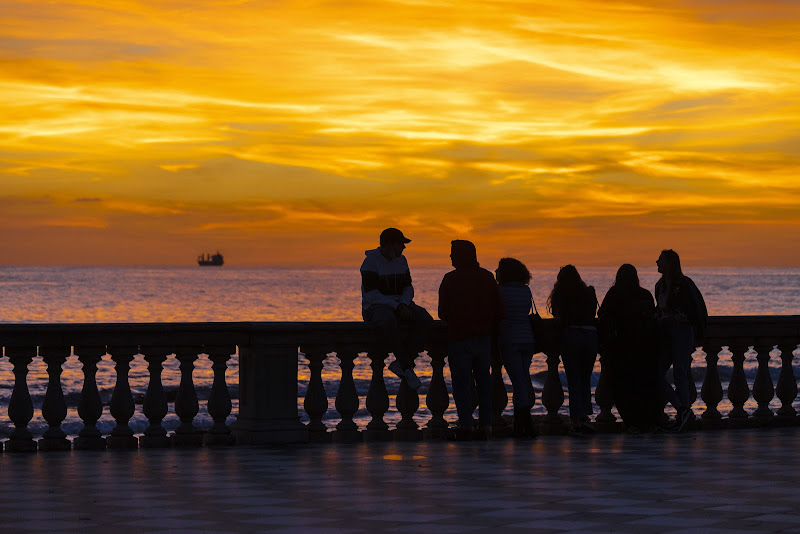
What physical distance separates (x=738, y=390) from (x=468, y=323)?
124 inches

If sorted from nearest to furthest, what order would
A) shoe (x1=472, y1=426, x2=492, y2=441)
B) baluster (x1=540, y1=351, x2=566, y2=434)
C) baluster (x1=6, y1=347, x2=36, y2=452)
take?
baluster (x1=6, y1=347, x2=36, y2=452) < shoe (x1=472, y1=426, x2=492, y2=441) < baluster (x1=540, y1=351, x2=566, y2=434)

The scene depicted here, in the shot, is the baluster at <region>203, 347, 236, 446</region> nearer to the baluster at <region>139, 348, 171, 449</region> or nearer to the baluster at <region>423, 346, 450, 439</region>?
the baluster at <region>139, 348, 171, 449</region>

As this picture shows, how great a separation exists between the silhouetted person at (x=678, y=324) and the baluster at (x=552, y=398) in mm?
1127

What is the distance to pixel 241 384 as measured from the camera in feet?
39.1

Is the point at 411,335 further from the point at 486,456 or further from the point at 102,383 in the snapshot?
the point at 102,383

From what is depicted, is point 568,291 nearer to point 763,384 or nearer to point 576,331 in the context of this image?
point 576,331

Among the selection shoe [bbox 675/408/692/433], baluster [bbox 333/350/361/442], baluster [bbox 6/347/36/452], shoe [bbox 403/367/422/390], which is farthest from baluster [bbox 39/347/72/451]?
shoe [bbox 675/408/692/433]

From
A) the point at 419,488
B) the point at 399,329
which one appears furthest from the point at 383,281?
the point at 419,488

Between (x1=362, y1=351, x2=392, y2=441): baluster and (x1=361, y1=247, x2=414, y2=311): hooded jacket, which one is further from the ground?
(x1=361, y1=247, x2=414, y2=311): hooded jacket

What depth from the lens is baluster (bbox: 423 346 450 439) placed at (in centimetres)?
1190

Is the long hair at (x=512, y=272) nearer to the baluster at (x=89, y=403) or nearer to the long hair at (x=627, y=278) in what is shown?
the long hair at (x=627, y=278)

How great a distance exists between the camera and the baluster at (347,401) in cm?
1156

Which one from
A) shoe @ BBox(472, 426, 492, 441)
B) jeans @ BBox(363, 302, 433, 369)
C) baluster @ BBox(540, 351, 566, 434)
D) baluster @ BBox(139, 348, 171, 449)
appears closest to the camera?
baluster @ BBox(139, 348, 171, 449)

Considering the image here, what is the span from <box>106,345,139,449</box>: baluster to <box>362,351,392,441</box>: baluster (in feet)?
6.94
